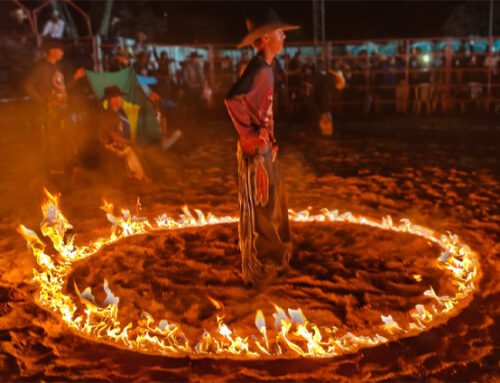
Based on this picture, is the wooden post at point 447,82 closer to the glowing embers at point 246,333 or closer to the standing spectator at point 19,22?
the glowing embers at point 246,333

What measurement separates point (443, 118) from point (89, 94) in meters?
10.9

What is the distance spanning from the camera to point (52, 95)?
27.5 ft

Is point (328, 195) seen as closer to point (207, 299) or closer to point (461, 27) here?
point (207, 299)

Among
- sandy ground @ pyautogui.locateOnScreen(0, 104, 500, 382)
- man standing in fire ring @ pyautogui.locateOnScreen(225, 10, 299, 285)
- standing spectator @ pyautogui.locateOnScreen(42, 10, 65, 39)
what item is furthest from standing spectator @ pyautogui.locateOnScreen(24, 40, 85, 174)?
standing spectator @ pyautogui.locateOnScreen(42, 10, 65, 39)

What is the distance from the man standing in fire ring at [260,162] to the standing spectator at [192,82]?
13775mm

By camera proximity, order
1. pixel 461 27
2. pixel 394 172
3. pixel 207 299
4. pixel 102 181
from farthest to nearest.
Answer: pixel 461 27, pixel 394 172, pixel 102 181, pixel 207 299

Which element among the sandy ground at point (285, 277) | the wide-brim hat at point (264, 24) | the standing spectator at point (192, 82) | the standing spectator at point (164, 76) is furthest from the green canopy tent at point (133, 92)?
the standing spectator at point (192, 82)

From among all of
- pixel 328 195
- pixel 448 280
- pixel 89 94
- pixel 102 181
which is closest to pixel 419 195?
pixel 328 195

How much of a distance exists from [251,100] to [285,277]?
1.62 m

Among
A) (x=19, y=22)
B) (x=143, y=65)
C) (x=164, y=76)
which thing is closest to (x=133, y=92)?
(x=143, y=65)

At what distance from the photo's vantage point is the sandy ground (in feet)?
11.2

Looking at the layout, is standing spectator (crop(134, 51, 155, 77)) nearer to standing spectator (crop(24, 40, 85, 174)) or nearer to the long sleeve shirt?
standing spectator (crop(24, 40, 85, 174))

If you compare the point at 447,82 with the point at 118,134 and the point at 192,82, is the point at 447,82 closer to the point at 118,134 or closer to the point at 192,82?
the point at 192,82

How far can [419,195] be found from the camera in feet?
25.4
